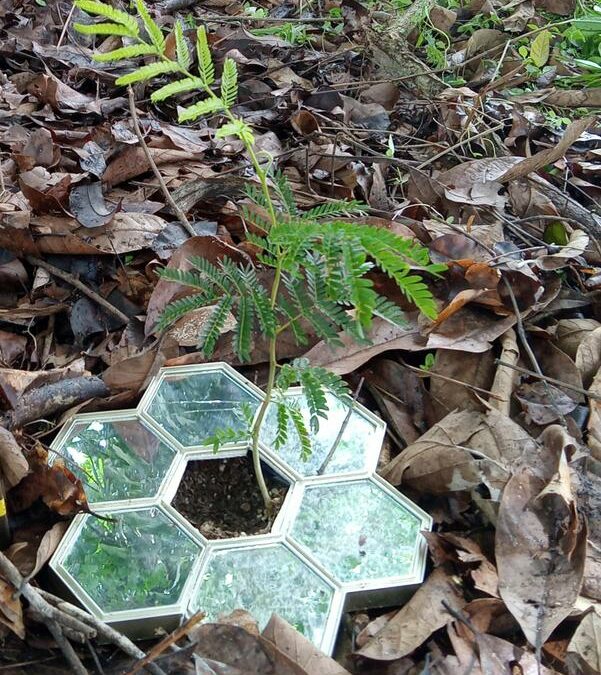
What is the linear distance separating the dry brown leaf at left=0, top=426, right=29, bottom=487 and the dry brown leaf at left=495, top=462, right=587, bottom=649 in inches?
35.6

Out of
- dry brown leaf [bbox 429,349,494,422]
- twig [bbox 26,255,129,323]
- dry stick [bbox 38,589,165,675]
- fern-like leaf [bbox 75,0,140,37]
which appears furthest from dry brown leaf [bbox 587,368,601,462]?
fern-like leaf [bbox 75,0,140,37]

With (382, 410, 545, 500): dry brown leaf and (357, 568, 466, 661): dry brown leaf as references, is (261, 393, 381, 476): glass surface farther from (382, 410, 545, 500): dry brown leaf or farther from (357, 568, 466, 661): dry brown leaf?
(357, 568, 466, 661): dry brown leaf

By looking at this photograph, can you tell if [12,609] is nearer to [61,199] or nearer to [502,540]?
[502,540]

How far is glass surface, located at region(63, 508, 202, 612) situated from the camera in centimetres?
130

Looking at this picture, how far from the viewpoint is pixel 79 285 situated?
6.18 feet

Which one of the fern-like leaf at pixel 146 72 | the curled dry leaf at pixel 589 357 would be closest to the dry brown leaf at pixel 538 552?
the curled dry leaf at pixel 589 357

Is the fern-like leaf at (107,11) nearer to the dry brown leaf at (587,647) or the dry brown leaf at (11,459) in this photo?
the dry brown leaf at (11,459)

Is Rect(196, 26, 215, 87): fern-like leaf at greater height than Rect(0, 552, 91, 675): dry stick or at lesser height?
greater

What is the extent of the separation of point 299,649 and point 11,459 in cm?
63

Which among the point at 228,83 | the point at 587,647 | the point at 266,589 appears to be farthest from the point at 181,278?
the point at 587,647

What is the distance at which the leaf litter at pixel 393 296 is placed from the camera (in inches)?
50.6

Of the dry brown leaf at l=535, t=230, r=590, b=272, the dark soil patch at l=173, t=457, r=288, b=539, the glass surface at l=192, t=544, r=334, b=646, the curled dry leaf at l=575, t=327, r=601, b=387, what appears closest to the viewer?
the glass surface at l=192, t=544, r=334, b=646

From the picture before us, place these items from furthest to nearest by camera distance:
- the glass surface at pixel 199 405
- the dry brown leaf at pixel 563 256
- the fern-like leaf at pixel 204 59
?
the dry brown leaf at pixel 563 256, the glass surface at pixel 199 405, the fern-like leaf at pixel 204 59

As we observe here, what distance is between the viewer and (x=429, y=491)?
1501mm
